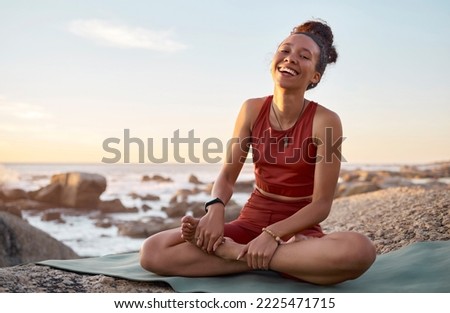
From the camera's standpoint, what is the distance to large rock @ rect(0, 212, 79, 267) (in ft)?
12.8

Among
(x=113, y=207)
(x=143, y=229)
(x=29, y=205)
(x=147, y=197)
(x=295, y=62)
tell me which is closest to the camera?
(x=295, y=62)

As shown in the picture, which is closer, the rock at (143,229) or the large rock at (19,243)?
the large rock at (19,243)

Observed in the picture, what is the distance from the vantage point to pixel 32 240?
4.02 meters

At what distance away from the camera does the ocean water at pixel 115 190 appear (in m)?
7.03

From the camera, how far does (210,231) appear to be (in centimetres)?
230

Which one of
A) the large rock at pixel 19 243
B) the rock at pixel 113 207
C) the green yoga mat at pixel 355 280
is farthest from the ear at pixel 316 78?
the rock at pixel 113 207

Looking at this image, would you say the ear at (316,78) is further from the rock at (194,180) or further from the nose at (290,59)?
the rock at (194,180)

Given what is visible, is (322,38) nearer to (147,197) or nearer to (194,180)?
(147,197)

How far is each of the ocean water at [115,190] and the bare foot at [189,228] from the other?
13.6ft

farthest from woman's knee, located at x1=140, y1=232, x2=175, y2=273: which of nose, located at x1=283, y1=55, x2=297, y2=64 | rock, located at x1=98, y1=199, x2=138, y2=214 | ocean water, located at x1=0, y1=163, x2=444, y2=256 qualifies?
rock, located at x1=98, y1=199, x2=138, y2=214

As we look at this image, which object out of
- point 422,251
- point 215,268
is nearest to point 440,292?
point 422,251

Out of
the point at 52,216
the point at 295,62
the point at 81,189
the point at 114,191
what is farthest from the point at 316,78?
the point at 114,191

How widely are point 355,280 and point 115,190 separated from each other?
35.1ft
